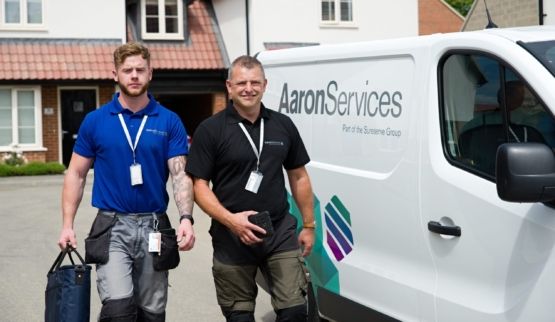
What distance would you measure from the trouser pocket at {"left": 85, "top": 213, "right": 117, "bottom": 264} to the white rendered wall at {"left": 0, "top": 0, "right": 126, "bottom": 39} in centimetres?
2360

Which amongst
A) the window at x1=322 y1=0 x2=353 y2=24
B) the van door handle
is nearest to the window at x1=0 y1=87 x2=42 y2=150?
the window at x1=322 y1=0 x2=353 y2=24

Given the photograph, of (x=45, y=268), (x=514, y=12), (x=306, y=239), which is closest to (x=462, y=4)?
(x=514, y=12)

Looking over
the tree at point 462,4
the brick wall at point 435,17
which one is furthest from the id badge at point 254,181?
the tree at point 462,4

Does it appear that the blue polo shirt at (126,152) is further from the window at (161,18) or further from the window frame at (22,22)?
the window at (161,18)

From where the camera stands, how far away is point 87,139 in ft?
16.4

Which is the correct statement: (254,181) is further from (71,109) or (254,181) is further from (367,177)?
(71,109)

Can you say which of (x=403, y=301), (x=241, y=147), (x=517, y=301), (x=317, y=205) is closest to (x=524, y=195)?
(x=517, y=301)

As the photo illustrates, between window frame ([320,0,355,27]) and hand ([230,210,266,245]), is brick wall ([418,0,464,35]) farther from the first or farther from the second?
hand ([230,210,266,245])

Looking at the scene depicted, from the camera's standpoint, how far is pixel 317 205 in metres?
5.81

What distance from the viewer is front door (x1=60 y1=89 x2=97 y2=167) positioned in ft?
92.4

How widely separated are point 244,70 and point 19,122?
23665mm

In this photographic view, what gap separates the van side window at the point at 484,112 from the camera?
416cm

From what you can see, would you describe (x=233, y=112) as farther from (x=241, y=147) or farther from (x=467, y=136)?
(x=467, y=136)

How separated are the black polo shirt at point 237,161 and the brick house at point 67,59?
74.7 ft
